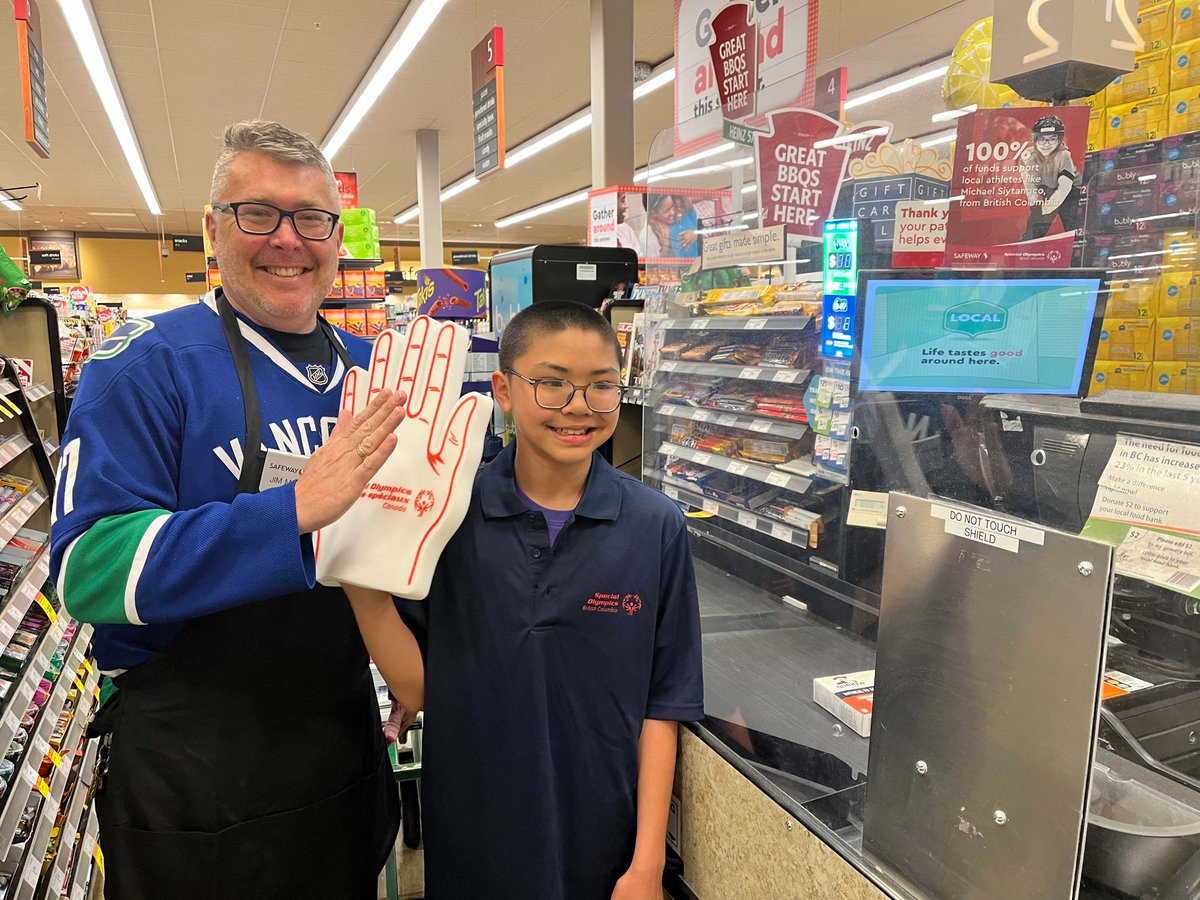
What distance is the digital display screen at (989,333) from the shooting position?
144 cm

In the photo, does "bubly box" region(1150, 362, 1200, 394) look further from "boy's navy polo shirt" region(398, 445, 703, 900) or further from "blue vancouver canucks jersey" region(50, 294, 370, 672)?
"blue vancouver canucks jersey" region(50, 294, 370, 672)

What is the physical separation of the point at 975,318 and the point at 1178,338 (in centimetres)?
85

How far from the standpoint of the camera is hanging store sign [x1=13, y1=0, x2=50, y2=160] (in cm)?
462

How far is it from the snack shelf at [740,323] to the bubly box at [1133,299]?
2.50 feet

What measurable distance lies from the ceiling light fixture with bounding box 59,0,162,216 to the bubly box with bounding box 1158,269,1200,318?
289 inches

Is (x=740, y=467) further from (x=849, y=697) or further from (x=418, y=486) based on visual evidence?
(x=418, y=486)

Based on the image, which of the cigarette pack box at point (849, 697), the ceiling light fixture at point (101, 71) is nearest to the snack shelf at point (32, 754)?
the cigarette pack box at point (849, 697)

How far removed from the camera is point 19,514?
278cm

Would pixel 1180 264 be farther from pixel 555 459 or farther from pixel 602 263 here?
pixel 602 263

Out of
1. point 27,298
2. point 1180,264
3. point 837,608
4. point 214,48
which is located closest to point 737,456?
point 837,608

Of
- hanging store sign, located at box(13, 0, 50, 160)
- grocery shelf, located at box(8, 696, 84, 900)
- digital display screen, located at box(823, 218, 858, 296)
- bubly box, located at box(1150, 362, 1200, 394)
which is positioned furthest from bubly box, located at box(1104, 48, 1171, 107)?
hanging store sign, located at box(13, 0, 50, 160)

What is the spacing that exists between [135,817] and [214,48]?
7.63m

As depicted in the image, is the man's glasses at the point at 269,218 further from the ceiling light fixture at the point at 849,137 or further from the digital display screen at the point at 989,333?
the ceiling light fixture at the point at 849,137

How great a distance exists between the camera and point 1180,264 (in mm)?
1756
